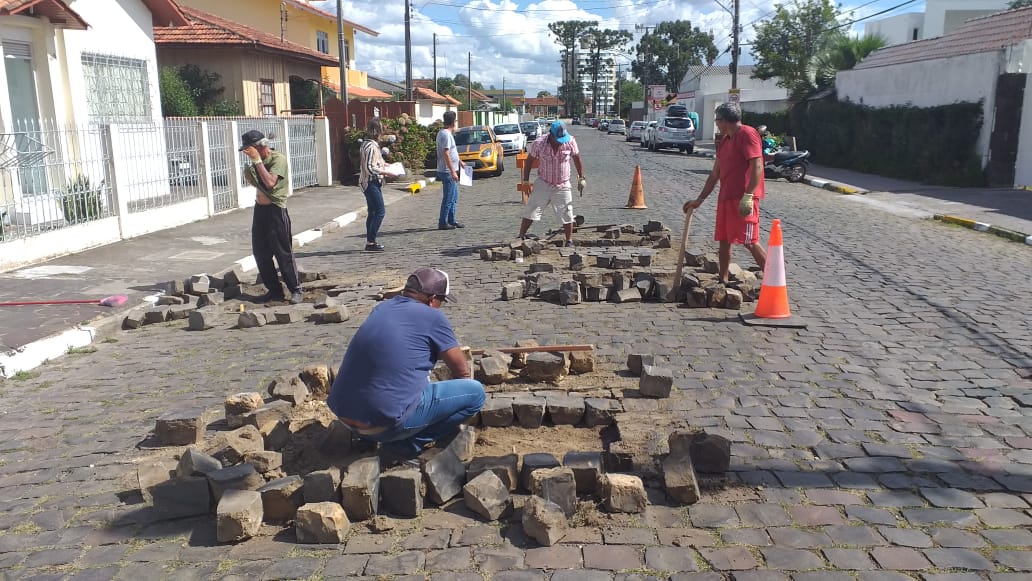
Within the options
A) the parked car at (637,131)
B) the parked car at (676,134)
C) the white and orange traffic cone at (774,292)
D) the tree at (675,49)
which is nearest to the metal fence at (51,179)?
the white and orange traffic cone at (774,292)

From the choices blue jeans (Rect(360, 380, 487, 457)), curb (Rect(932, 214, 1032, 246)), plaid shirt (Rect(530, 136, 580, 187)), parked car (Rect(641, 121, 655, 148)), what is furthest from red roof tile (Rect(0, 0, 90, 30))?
parked car (Rect(641, 121, 655, 148))

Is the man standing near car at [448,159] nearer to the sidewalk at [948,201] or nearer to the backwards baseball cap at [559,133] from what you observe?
the backwards baseball cap at [559,133]

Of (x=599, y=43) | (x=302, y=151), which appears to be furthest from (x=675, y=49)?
(x=302, y=151)

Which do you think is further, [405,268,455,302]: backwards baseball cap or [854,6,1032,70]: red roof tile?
[854,6,1032,70]: red roof tile

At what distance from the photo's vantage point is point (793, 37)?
3981 cm

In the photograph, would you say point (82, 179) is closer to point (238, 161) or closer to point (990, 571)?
point (238, 161)

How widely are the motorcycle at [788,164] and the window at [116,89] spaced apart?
52.9 feet

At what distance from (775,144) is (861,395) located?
20188 mm

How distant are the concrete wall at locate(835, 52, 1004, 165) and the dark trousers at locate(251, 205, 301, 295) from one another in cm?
1820

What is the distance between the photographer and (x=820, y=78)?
33.8m

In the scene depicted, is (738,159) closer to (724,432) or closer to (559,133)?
(559,133)

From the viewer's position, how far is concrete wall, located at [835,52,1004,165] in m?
20.0

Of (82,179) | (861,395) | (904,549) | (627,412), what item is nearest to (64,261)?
(82,179)

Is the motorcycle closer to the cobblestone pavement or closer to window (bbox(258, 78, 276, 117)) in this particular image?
the cobblestone pavement
